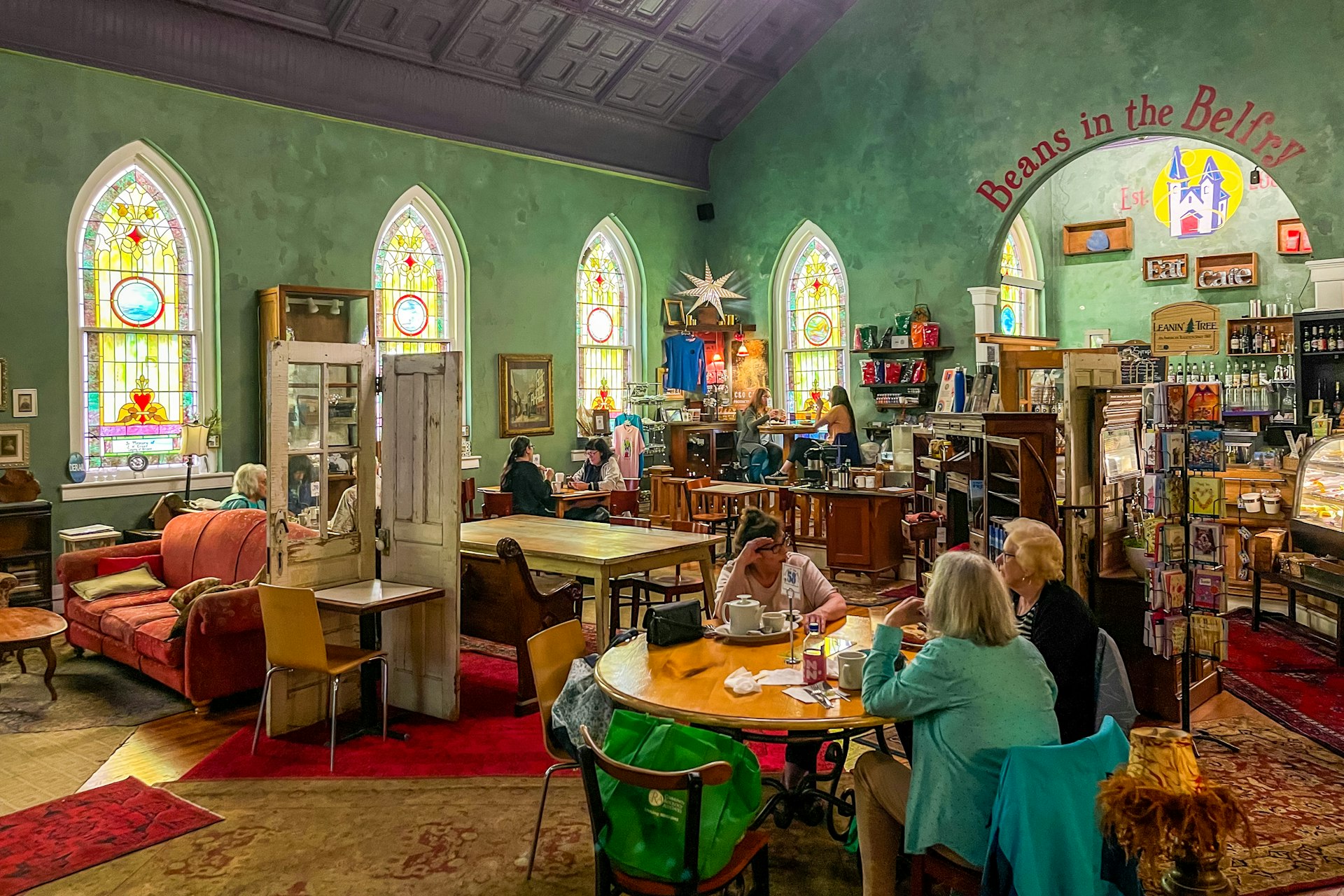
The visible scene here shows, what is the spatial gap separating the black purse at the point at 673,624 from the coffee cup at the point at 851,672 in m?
0.72

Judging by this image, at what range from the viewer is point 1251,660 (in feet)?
20.7

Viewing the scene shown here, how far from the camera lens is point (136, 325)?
8523 mm

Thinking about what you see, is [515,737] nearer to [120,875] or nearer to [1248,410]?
[120,875]

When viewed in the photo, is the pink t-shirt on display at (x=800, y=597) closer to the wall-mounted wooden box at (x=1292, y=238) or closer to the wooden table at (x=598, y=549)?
the wooden table at (x=598, y=549)

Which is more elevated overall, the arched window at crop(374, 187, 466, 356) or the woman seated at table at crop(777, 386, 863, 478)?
the arched window at crop(374, 187, 466, 356)

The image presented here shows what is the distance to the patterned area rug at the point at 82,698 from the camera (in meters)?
5.39

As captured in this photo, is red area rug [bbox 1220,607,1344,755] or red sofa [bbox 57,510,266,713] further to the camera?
red sofa [bbox 57,510,266,713]

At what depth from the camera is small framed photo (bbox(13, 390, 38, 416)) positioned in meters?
7.74

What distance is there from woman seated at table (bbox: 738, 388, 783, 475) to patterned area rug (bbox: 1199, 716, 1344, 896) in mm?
6091

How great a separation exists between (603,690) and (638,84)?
9883 millimetres

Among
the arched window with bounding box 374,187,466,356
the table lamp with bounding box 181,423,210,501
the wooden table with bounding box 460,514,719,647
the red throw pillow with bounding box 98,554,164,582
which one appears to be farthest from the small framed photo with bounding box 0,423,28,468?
the wooden table with bounding box 460,514,719,647

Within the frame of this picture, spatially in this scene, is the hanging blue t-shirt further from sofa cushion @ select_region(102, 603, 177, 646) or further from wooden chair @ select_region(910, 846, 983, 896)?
wooden chair @ select_region(910, 846, 983, 896)

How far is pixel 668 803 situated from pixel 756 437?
8814mm

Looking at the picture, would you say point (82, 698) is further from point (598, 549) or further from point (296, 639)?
point (598, 549)
